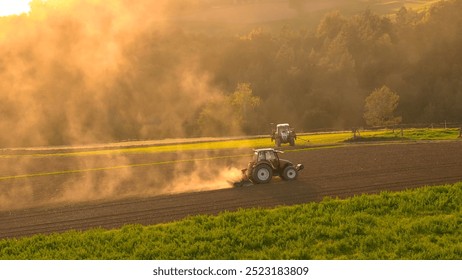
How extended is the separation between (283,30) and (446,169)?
92750 millimetres

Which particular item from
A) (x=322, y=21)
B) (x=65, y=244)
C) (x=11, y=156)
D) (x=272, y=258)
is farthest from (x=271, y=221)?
(x=322, y=21)

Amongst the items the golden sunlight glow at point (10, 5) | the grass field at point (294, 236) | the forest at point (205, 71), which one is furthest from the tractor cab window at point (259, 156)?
the golden sunlight glow at point (10, 5)

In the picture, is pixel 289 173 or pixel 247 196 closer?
pixel 247 196

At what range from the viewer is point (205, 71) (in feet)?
397

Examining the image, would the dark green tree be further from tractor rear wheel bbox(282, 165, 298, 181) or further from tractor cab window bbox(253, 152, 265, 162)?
tractor cab window bbox(253, 152, 265, 162)

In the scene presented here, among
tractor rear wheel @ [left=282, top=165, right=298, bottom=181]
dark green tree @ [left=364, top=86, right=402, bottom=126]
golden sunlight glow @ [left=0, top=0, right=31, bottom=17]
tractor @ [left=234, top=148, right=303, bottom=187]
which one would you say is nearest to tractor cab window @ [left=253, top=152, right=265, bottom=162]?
tractor @ [left=234, top=148, right=303, bottom=187]

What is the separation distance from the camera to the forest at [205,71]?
9294 centimetres

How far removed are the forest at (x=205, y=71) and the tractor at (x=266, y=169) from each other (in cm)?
5389

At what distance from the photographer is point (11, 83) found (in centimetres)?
10719

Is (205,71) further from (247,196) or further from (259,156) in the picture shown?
(247,196)

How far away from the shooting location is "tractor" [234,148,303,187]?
30.9m

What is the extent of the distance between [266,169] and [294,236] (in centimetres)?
1244

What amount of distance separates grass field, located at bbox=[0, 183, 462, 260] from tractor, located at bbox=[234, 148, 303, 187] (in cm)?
810

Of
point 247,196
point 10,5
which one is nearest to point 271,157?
point 247,196
